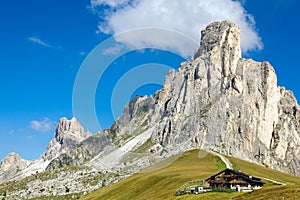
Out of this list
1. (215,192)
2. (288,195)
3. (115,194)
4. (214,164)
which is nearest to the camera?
(288,195)

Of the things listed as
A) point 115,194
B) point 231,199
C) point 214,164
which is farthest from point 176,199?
point 214,164

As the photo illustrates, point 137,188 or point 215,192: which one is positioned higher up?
point 137,188

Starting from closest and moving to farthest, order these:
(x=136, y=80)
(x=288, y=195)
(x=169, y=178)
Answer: (x=136, y=80) < (x=288, y=195) < (x=169, y=178)

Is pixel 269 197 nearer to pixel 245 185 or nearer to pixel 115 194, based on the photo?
pixel 245 185

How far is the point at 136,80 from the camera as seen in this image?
60312 mm

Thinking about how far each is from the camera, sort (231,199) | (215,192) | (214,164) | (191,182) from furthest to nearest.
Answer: (214,164) → (191,182) → (215,192) → (231,199)

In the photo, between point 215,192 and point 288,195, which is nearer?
point 288,195

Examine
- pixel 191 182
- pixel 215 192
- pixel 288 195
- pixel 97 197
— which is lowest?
pixel 288 195

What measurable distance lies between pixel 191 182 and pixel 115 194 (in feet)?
180

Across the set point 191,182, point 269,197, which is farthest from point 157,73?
point 191,182

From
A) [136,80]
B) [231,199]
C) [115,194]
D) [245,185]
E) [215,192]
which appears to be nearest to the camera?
[136,80]

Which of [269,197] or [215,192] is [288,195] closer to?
[269,197]

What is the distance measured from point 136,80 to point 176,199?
41.8 meters

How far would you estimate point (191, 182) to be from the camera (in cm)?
11612
